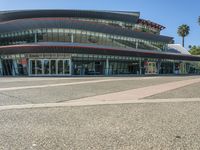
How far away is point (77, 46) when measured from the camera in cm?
3619

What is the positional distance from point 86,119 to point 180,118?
274 cm

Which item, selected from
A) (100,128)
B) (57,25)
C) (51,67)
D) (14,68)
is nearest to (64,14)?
(57,25)

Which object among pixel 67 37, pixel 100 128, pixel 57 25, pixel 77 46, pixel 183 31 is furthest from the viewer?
pixel 183 31

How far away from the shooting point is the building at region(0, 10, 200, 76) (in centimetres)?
3697

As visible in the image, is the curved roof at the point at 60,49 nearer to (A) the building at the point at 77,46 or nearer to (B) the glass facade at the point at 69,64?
(A) the building at the point at 77,46

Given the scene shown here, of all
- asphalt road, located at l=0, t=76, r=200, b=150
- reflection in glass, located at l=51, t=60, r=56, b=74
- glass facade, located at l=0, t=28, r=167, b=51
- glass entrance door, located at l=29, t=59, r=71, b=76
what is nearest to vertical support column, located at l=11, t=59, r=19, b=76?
glass entrance door, located at l=29, t=59, r=71, b=76

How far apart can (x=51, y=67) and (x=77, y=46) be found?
15.3 feet

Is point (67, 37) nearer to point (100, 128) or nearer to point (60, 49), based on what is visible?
point (60, 49)

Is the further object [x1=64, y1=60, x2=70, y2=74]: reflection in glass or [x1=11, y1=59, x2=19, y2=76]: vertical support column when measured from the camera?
[x1=11, y1=59, x2=19, y2=76]: vertical support column

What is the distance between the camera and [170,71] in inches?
2015

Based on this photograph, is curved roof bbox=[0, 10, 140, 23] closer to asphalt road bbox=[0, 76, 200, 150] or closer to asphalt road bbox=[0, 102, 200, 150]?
asphalt road bbox=[0, 76, 200, 150]

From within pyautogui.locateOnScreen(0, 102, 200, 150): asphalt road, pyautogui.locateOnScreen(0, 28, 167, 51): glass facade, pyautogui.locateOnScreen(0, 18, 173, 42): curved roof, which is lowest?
pyautogui.locateOnScreen(0, 102, 200, 150): asphalt road

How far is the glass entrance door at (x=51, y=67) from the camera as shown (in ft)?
121

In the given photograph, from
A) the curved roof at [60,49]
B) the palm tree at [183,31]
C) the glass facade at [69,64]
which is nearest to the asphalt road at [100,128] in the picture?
the curved roof at [60,49]
